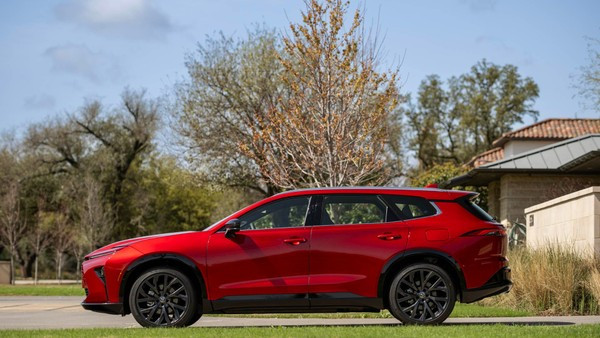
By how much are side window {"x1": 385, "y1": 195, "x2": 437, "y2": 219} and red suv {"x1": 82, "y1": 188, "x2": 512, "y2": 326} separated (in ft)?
0.10

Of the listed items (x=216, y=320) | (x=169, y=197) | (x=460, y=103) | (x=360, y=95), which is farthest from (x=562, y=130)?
(x=216, y=320)

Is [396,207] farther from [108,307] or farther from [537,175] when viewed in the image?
[537,175]

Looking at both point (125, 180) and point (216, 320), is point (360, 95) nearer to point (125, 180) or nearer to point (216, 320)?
point (216, 320)

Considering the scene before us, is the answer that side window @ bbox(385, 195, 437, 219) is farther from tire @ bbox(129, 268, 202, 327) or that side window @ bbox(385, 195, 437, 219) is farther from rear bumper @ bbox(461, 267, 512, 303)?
tire @ bbox(129, 268, 202, 327)

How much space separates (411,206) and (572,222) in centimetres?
809

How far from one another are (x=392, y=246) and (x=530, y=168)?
22.1 m

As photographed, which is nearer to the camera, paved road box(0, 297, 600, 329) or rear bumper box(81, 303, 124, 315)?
rear bumper box(81, 303, 124, 315)

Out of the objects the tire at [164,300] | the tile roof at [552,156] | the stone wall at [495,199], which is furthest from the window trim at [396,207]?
the stone wall at [495,199]

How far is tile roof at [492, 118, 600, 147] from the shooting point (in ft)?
179

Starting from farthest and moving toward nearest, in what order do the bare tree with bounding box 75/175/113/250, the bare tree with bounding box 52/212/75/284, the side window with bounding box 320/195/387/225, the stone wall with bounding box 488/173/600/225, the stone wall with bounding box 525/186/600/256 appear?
the bare tree with bounding box 52/212/75/284
the bare tree with bounding box 75/175/113/250
the stone wall with bounding box 488/173/600/225
the stone wall with bounding box 525/186/600/256
the side window with bounding box 320/195/387/225

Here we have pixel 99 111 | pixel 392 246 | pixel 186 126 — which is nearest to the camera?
pixel 392 246

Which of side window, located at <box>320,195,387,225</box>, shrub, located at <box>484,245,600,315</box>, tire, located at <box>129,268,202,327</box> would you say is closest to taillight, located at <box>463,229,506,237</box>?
side window, located at <box>320,195,387,225</box>

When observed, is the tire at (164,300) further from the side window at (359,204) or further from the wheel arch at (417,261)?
the wheel arch at (417,261)

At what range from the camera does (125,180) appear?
57.4 metres
